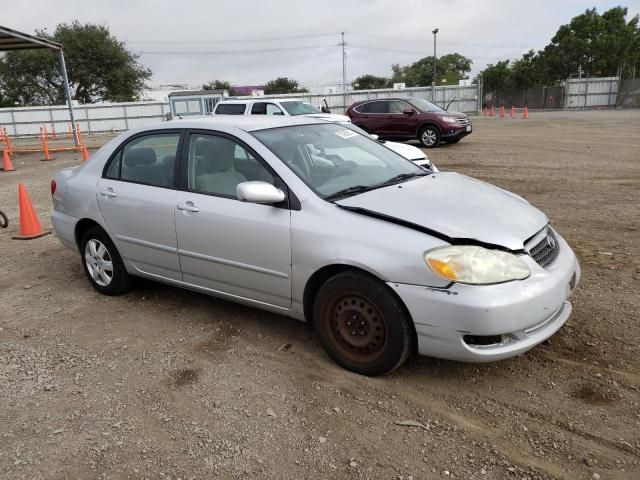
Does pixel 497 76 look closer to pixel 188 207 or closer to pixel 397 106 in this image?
pixel 397 106

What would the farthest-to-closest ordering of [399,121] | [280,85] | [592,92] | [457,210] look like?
[280,85], [592,92], [399,121], [457,210]

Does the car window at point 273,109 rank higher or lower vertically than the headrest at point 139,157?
higher

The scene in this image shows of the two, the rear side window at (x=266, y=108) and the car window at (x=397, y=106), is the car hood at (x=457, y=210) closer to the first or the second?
the rear side window at (x=266, y=108)

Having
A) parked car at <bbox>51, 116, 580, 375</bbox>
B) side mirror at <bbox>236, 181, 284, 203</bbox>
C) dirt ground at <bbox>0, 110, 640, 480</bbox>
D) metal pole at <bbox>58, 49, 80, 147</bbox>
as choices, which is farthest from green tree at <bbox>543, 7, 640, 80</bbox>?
side mirror at <bbox>236, 181, 284, 203</bbox>

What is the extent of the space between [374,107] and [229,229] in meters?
14.0

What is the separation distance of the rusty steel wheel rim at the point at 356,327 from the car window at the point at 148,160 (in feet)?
5.75

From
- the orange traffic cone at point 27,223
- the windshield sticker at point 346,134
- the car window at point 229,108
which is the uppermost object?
the car window at point 229,108

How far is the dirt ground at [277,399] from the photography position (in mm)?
2529

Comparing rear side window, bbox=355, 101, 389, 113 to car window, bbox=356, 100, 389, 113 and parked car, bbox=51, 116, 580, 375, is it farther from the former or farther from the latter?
parked car, bbox=51, 116, 580, 375

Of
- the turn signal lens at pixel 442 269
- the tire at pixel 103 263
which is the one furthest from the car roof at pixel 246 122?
the turn signal lens at pixel 442 269

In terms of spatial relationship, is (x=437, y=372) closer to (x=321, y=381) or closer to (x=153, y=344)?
(x=321, y=381)

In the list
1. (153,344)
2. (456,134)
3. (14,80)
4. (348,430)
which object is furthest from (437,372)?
(14,80)

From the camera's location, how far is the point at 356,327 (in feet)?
10.3

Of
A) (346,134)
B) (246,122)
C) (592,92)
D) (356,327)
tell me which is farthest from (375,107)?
(592,92)
